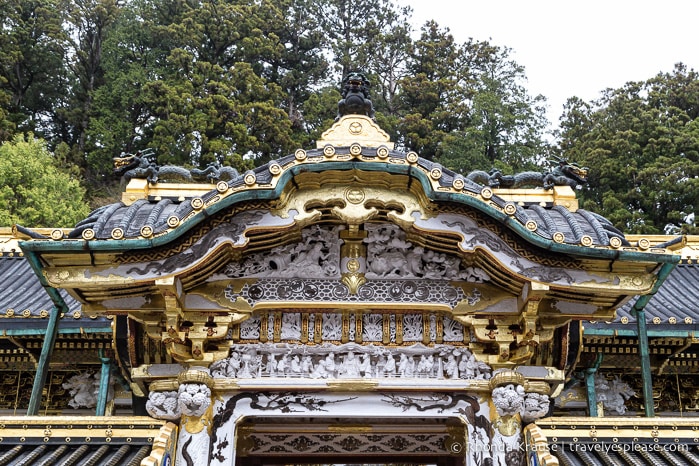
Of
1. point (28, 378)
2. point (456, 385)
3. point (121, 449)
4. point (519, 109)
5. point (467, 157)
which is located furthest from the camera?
point (519, 109)

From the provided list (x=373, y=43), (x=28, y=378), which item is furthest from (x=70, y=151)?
(x=28, y=378)

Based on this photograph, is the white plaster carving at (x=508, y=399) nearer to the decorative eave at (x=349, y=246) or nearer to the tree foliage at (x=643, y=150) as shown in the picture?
the decorative eave at (x=349, y=246)

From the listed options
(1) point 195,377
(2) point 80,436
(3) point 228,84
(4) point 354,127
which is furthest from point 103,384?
(3) point 228,84

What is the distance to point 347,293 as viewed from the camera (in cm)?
618

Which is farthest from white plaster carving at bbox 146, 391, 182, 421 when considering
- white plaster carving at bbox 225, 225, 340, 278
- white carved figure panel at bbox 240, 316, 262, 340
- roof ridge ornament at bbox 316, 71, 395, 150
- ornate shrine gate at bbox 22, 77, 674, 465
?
roof ridge ornament at bbox 316, 71, 395, 150

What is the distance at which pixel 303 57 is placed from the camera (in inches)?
1478

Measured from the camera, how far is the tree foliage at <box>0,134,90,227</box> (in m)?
21.2

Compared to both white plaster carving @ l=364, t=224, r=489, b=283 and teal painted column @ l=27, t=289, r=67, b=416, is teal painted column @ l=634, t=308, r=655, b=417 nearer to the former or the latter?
white plaster carving @ l=364, t=224, r=489, b=283

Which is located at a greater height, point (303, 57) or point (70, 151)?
point (303, 57)

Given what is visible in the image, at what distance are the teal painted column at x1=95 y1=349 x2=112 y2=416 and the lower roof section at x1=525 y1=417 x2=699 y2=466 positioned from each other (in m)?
4.80

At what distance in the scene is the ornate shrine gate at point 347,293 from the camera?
222 inches

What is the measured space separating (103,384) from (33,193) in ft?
49.9

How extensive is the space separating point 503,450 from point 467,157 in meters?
24.9

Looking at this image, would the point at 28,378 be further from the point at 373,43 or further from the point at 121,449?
the point at 373,43
